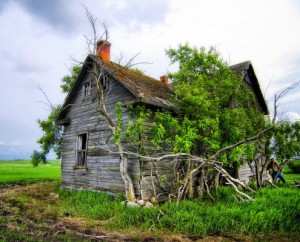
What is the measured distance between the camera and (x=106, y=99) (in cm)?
1294

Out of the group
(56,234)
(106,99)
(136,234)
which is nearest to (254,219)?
(136,234)

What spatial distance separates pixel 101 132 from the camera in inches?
501

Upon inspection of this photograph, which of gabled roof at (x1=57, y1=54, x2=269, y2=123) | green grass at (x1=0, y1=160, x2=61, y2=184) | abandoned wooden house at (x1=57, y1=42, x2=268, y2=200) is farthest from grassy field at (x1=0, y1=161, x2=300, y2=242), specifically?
green grass at (x1=0, y1=160, x2=61, y2=184)

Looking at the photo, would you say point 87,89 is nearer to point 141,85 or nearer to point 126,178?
point 141,85

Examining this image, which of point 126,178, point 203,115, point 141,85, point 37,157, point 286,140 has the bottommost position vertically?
point 126,178

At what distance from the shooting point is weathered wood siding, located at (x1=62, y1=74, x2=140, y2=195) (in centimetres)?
1154

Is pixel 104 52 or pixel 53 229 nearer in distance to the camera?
pixel 53 229

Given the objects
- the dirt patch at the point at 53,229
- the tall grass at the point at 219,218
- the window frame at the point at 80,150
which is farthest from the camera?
the window frame at the point at 80,150

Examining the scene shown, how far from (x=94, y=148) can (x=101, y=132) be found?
924 millimetres

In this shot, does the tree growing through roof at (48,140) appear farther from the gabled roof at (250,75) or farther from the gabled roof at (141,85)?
the gabled roof at (250,75)

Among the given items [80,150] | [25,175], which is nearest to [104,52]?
[80,150]

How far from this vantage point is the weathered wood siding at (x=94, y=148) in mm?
11539

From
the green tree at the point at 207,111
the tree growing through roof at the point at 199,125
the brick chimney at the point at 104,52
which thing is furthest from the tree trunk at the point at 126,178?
the brick chimney at the point at 104,52

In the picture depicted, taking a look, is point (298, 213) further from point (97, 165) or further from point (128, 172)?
point (97, 165)
